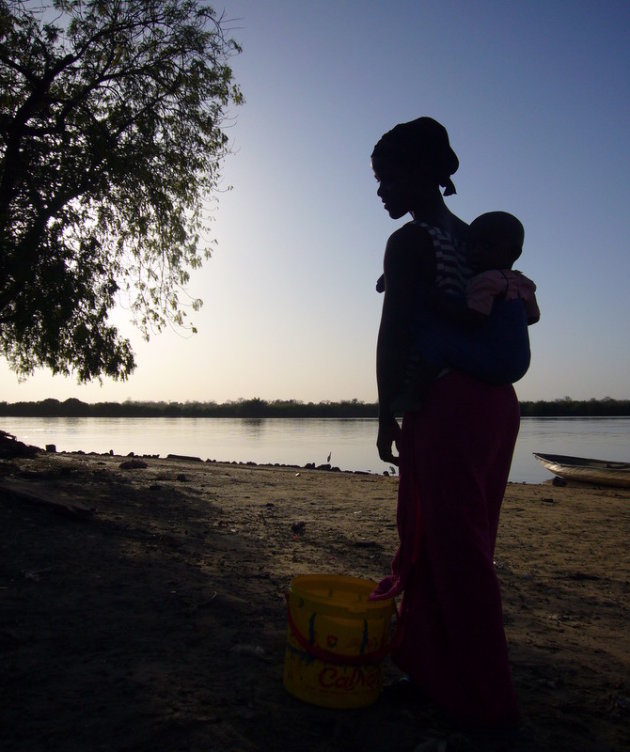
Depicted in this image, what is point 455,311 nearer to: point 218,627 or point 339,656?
point 339,656

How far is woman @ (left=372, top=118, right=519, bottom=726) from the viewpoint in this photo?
7.09 feet

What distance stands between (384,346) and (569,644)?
1.95 meters

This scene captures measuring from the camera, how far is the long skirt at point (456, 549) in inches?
84.4

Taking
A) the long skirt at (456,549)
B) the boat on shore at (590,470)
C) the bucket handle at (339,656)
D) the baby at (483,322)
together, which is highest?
the baby at (483,322)

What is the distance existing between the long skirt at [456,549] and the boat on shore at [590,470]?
12.3 meters

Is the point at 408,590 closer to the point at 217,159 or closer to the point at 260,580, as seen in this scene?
the point at 260,580

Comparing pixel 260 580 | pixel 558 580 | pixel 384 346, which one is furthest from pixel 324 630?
pixel 558 580

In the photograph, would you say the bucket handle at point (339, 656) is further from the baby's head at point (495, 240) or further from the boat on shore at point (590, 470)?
the boat on shore at point (590, 470)

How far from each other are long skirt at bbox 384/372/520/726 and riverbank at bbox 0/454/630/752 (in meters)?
0.17

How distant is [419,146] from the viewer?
256cm

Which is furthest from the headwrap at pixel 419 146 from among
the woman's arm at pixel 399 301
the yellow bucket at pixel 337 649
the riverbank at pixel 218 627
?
the riverbank at pixel 218 627

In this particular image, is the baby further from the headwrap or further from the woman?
the headwrap

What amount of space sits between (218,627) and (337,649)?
934 millimetres

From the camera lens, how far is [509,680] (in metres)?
2.14
